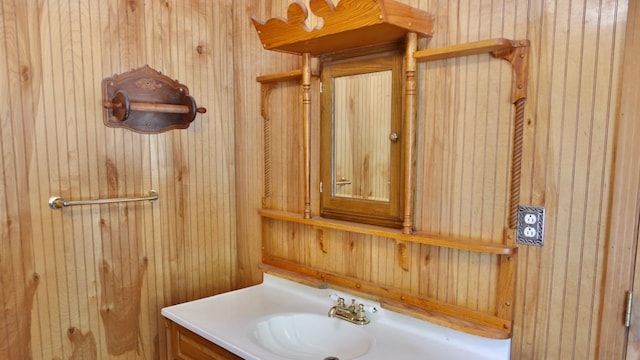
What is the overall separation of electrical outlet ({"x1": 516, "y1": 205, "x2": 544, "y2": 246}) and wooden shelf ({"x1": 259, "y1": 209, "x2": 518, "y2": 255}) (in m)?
0.04

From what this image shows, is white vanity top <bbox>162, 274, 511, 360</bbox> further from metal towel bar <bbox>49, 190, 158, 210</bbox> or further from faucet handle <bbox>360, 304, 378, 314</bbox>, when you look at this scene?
metal towel bar <bbox>49, 190, 158, 210</bbox>

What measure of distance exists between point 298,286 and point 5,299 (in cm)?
112

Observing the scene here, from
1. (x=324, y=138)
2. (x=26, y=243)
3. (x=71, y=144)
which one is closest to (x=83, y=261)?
(x=26, y=243)

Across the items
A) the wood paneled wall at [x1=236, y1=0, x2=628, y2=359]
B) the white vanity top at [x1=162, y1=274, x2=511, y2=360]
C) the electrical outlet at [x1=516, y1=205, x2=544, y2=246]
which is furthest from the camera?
the white vanity top at [x1=162, y1=274, x2=511, y2=360]

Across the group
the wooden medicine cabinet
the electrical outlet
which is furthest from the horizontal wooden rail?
the electrical outlet

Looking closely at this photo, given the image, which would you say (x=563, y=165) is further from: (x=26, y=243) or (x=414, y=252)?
(x=26, y=243)

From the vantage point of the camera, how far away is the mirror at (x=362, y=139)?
1523mm

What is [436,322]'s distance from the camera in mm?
1433

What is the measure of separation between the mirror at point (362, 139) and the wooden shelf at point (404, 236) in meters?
0.04

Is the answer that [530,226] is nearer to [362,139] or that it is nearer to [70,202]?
[362,139]

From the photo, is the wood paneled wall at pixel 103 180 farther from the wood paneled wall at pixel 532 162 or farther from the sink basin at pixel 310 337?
the wood paneled wall at pixel 532 162

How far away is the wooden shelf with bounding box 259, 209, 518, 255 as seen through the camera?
1288 mm

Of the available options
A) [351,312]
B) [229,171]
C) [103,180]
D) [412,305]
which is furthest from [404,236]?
[103,180]

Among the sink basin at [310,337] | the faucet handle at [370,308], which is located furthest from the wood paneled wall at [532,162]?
the sink basin at [310,337]
